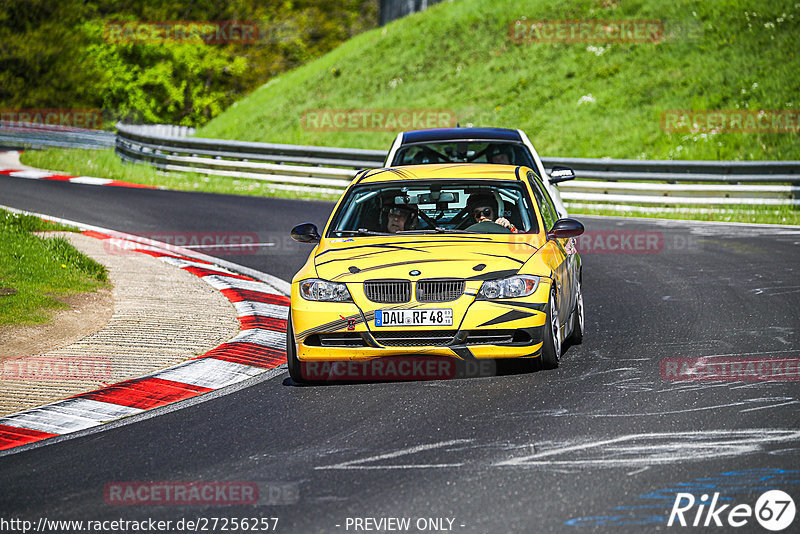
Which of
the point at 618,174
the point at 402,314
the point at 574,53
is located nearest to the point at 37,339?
the point at 402,314

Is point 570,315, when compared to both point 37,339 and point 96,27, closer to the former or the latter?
point 37,339

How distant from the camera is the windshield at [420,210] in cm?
862

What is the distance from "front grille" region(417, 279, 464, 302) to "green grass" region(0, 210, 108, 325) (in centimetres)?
414

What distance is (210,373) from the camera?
810cm

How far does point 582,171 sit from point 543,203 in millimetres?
13403

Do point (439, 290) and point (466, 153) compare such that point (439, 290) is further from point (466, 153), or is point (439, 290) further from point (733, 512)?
point (466, 153)

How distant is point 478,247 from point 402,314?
90cm

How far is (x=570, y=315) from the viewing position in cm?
841

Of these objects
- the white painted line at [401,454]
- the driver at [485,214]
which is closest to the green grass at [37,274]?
the driver at [485,214]

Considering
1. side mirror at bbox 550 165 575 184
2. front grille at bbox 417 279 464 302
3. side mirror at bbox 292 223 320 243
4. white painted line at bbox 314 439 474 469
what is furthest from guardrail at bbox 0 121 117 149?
white painted line at bbox 314 439 474 469

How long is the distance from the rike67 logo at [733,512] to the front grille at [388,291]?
9.29 ft

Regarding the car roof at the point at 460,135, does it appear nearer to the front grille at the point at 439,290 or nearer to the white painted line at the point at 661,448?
the front grille at the point at 439,290

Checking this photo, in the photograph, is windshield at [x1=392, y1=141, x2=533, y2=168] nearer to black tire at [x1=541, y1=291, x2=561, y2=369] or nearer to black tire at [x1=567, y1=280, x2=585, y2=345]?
black tire at [x1=567, y1=280, x2=585, y2=345]

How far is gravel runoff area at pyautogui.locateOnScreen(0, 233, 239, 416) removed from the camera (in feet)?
25.3
